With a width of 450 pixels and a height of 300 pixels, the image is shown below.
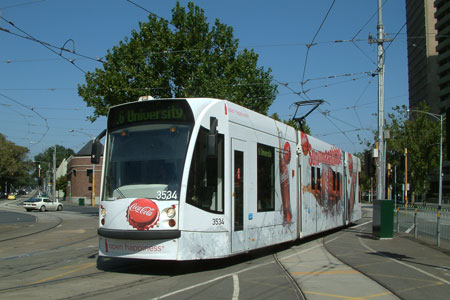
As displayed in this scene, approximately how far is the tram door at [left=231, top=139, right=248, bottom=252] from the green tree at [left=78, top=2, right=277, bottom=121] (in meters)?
15.1

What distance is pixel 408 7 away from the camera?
104 meters

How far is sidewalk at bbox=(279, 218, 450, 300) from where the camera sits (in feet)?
22.9

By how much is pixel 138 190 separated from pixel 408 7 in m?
111

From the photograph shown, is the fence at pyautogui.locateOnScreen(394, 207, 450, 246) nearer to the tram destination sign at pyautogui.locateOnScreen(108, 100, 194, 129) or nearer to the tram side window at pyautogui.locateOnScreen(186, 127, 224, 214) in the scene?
Result: the tram side window at pyautogui.locateOnScreen(186, 127, 224, 214)

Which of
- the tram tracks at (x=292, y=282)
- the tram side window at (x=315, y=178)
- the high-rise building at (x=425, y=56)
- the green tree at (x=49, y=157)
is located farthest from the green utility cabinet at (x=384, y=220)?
the green tree at (x=49, y=157)

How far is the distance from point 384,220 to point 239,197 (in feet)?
27.7

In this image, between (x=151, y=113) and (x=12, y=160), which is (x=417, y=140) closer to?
(x=151, y=113)

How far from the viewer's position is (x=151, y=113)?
27.9ft

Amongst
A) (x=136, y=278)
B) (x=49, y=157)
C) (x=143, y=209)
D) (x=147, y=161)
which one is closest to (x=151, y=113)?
(x=147, y=161)

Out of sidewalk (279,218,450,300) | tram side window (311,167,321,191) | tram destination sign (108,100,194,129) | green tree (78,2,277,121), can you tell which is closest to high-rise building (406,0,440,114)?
green tree (78,2,277,121)

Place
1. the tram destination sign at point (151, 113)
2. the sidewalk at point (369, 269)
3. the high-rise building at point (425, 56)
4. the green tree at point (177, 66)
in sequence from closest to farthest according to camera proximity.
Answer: the sidewalk at point (369, 269) < the tram destination sign at point (151, 113) < the green tree at point (177, 66) < the high-rise building at point (425, 56)

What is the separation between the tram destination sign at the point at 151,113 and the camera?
27.1ft

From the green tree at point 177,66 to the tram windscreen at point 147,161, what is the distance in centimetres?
1574

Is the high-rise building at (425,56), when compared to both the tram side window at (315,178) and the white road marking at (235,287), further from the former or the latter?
the white road marking at (235,287)
